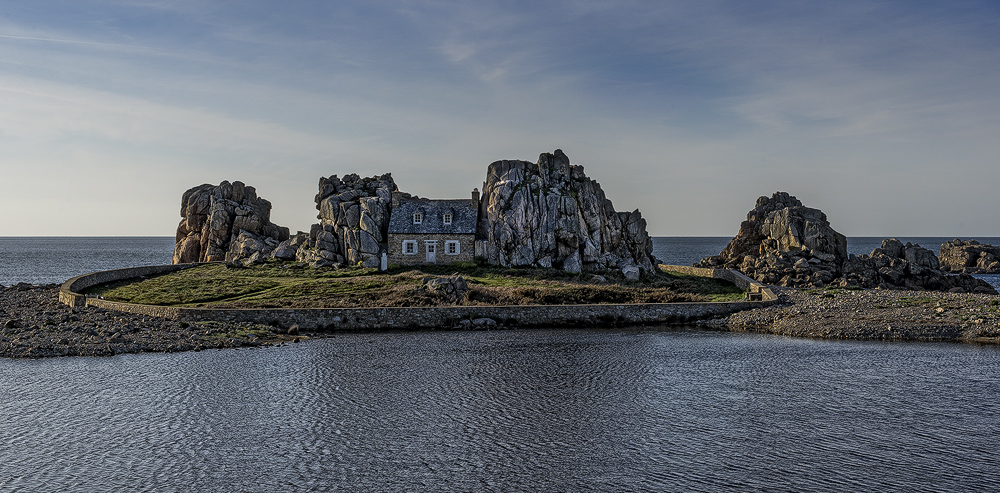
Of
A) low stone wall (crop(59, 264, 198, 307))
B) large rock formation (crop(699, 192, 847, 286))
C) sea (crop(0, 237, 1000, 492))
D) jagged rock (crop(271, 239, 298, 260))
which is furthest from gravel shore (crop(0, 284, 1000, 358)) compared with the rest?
jagged rock (crop(271, 239, 298, 260))

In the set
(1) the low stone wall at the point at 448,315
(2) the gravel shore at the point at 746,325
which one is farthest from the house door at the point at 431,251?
(2) the gravel shore at the point at 746,325

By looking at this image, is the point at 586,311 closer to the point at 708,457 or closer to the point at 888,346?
the point at 888,346

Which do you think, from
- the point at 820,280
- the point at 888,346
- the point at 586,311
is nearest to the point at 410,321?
the point at 586,311

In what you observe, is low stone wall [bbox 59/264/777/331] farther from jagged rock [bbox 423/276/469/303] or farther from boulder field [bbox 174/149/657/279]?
boulder field [bbox 174/149/657/279]

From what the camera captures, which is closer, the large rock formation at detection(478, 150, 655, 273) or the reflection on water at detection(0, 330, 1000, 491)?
the reflection on water at detection(0, 330, 1000, 491)

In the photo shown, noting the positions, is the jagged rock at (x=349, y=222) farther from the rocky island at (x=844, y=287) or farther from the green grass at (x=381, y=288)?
the rocky island at (x=844, y=287)

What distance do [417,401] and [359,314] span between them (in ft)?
64.1

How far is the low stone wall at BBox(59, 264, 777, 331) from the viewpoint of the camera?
44.0 metres

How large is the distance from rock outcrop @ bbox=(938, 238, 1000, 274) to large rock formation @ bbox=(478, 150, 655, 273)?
72873mm

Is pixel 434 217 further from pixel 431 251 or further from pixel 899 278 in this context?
pixel 899 278

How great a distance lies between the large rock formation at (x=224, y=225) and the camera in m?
76.1

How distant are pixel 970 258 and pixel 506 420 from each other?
122344 millimetres

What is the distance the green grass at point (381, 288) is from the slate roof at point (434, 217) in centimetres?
425

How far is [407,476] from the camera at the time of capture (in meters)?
18.7
